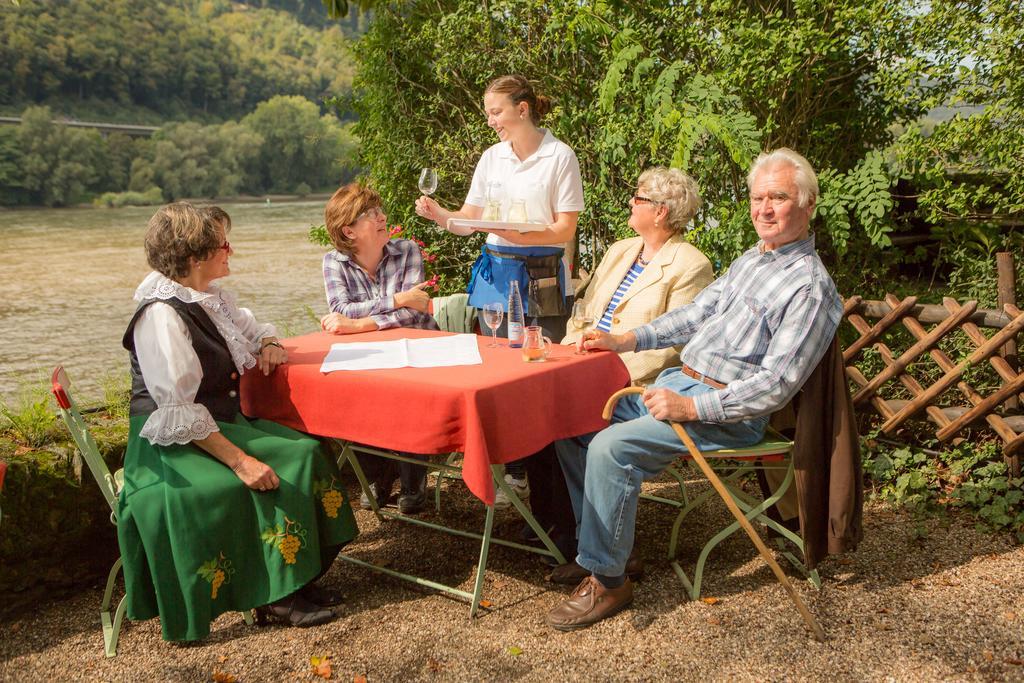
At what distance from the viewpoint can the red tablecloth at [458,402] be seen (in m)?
2.51

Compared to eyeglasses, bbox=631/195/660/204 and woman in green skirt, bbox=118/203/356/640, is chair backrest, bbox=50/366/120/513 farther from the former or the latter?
eyeglasses, bbox=631/195/660/204

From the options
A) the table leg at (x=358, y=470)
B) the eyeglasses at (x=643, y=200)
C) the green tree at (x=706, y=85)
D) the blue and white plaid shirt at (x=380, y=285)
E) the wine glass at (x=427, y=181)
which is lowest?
the table leg at (x=358, y=470)

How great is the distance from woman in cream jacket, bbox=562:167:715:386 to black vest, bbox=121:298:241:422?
1.24 metres

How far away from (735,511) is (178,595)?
1.65 m

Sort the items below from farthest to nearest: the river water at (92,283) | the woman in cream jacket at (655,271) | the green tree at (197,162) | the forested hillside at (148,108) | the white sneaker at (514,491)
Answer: the green tree at (197,162) < the forested hillside at (148,108) < the river water at (92,283) < the white sneaker at (514,491) < the woman in cream jacket at (655,271)

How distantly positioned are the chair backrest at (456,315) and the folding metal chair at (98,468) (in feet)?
5.26

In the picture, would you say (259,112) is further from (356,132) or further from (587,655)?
(587,655)

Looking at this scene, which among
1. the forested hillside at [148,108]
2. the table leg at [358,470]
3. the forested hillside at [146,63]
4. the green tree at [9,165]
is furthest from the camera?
the forested hillside at [146,63]

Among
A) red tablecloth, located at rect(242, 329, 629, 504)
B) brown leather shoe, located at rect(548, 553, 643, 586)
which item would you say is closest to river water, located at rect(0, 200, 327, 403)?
red tablecloth, located at rect(242, 329, 629, 504)

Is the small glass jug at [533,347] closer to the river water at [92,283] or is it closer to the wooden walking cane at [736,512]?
the wooden walking cane at [736,512]

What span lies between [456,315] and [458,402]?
1.54 metres

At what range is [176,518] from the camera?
8.38 feet

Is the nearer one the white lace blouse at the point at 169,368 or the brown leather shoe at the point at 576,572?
the white lace blouse at the point at 169,368

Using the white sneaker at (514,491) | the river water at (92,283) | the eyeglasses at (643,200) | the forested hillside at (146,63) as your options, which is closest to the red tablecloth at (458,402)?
the eyeglasses at (643,200)
